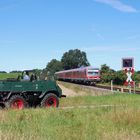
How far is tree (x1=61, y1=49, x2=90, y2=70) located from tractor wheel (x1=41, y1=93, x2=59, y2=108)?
151 metres

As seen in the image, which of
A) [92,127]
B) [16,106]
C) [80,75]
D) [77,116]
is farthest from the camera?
[80,75]

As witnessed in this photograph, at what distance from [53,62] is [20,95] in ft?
523

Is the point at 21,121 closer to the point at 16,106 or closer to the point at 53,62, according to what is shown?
the point at 16,106

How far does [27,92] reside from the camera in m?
25.9

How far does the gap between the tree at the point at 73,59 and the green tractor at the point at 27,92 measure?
15133 centimetres

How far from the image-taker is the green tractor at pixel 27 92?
25141 mm

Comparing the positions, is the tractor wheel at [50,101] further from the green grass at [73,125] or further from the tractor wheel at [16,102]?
the green grass at [73,125]

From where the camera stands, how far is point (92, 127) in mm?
15680

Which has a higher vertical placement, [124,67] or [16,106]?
[124,67]

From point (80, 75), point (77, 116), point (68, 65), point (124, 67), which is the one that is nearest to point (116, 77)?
point (80, 75)

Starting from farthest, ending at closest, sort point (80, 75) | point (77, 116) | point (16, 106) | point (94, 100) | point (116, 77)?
point (116, 77) → point (80, 75) → point (94, 100) → point (16, 106) → point (77, 116)

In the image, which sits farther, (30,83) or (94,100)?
(94,100)

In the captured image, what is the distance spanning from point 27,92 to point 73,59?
508 ft

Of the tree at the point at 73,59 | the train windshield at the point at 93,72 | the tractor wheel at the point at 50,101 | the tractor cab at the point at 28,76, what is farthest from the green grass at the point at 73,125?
the tree at the point at 73,59
